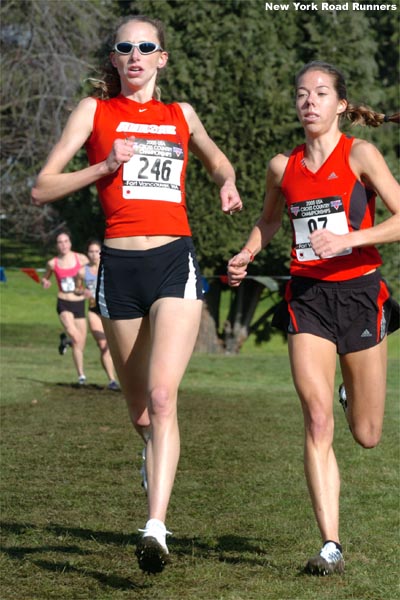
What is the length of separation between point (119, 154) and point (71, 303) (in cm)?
1278

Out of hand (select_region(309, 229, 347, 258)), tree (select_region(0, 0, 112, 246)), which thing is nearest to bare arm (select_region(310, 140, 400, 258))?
hand (select_region(309, 229, 347, 258))

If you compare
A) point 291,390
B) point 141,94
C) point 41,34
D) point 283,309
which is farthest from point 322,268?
point 41,34

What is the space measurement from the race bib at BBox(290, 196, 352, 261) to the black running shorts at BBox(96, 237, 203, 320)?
1.72ft

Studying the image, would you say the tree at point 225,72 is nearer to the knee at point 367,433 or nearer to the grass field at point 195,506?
the grass field at point 195,506

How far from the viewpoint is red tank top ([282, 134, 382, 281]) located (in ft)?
18.5

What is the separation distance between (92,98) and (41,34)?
24.8 meters

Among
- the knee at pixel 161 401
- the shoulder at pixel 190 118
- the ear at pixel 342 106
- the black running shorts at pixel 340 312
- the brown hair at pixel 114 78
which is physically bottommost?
the knee at pixel 161 401

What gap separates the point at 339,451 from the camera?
34.6ft

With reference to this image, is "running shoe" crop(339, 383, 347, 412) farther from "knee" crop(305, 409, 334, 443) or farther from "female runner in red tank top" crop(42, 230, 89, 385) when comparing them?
"female runner in red tank top" crop(42, 230, 89, 385)

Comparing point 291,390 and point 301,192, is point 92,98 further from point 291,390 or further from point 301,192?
point 291,390

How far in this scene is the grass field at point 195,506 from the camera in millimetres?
5426

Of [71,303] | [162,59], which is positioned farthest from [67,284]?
[162,59]

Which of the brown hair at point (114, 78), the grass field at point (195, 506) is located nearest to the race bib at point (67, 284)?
the grass field at point (195, 506)

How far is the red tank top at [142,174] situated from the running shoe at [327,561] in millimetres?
1636
